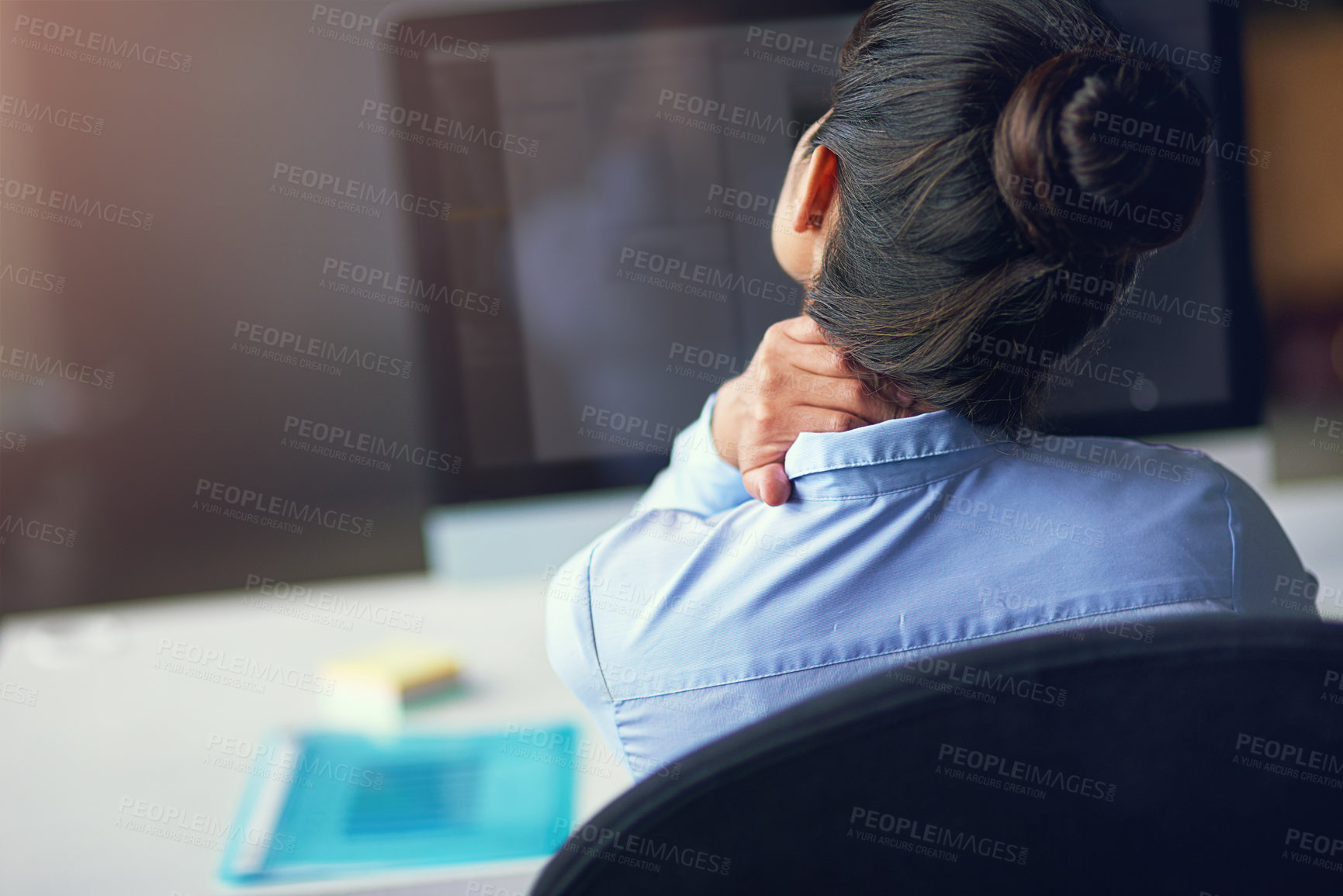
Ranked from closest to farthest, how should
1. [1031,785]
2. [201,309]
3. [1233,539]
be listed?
[1031,785] → [1233,539] → [201,309]

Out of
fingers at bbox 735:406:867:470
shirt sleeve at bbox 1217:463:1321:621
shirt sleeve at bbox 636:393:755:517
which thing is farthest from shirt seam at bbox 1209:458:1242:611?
shirt sleeve at bbox 636:393:755:517

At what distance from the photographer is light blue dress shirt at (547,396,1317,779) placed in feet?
1.67

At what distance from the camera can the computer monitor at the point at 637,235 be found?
101 cm

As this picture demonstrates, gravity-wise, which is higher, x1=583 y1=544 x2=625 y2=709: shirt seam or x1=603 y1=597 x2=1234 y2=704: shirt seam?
x1=603 y1=597 x2=1234 y2=704: shirt seam

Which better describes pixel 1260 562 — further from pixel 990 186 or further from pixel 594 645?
pixel 594 645

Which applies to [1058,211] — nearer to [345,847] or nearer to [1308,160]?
[345,847]

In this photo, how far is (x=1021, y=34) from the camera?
1.64 feet

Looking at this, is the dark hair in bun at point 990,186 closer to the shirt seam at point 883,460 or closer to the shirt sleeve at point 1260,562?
the shirt seam at point 883,460

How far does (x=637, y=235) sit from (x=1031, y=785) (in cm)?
87

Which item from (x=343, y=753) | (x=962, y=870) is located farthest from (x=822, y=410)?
(x=343, y=753)

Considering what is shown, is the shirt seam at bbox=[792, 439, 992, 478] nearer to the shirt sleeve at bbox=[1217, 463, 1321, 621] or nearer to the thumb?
the thumb

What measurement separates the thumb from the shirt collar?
20mm

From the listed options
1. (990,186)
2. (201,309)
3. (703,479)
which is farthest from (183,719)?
(201,309)

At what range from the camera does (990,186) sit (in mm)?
474
